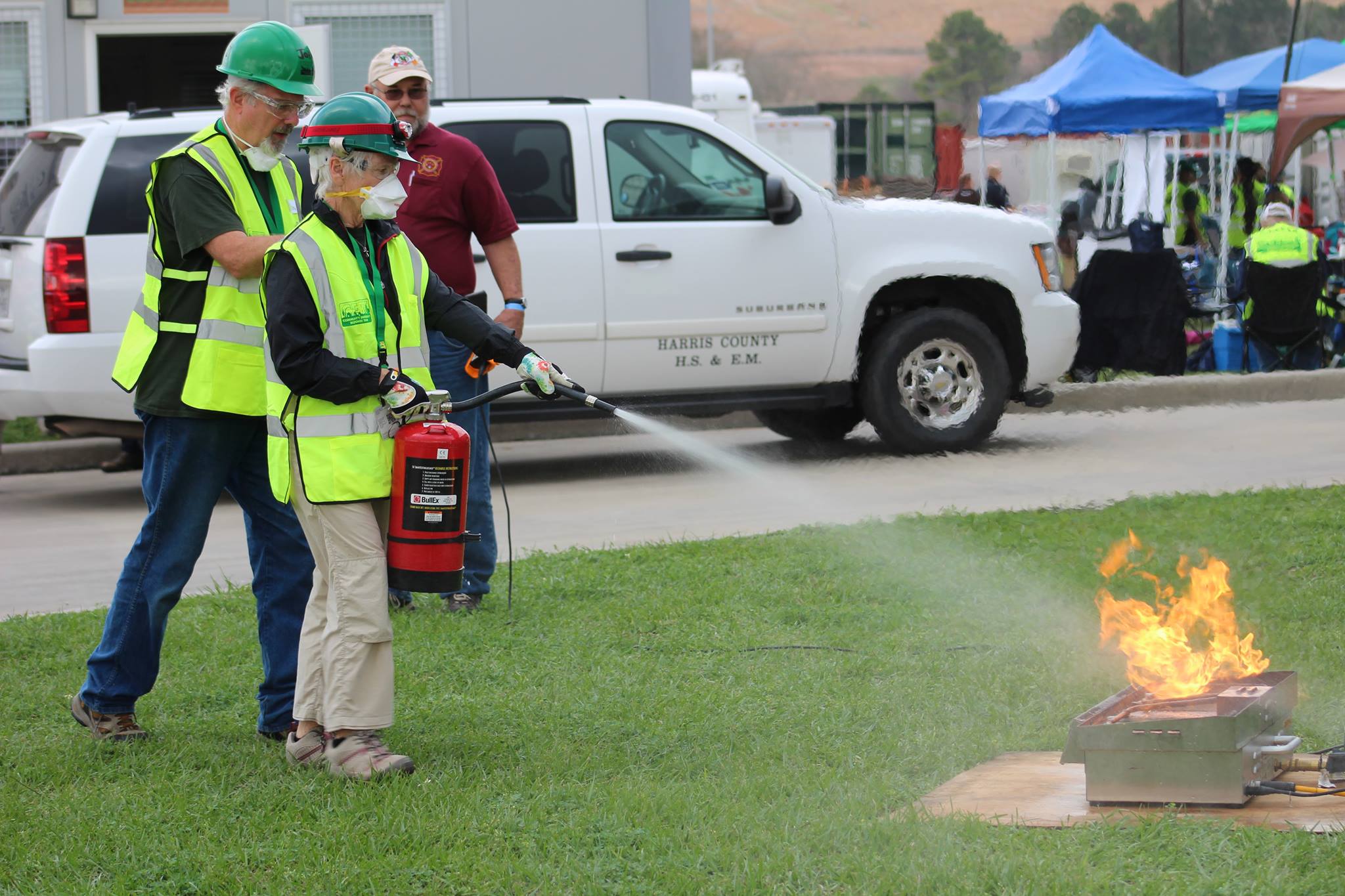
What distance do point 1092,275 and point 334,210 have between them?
1046cm

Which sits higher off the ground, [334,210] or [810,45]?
[810,45]

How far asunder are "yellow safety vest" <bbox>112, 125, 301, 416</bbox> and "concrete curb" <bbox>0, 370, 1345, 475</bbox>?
6932 mm

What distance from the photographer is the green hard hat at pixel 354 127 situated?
14.0 feet

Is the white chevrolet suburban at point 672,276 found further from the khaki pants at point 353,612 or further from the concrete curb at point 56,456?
the khaki pants at point 353,612

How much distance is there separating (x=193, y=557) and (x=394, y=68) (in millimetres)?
2353

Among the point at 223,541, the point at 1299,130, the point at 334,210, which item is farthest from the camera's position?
the point at 1299,130

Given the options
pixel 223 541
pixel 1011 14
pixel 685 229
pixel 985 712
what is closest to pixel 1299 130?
pixel 685 229

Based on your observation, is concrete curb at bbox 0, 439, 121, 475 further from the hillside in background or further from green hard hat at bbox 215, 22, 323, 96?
the hillside in background

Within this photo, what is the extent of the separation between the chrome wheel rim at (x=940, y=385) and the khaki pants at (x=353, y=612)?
20.8 ft

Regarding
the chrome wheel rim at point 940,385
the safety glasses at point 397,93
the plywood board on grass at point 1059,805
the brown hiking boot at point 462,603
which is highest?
the safety glasses at point 397,93

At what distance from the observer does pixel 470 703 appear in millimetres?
5121

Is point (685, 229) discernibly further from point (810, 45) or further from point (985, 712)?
point (810, 45)

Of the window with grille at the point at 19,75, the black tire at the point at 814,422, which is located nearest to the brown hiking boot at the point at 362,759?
the black tire at the point at 814,422

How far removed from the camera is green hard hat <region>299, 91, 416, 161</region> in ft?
14.0
